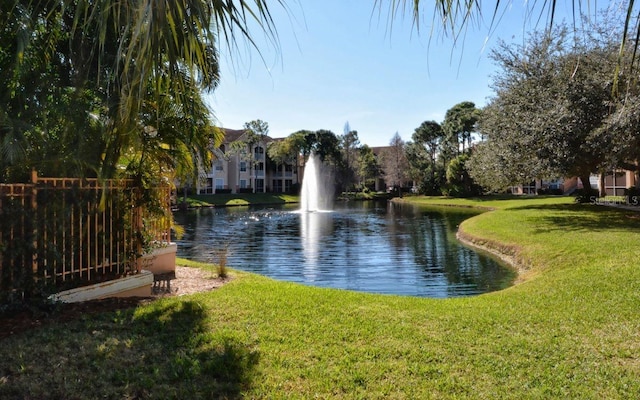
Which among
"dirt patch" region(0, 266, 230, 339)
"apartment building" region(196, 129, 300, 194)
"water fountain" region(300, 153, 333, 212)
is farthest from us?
"apartment building" region(196, 129, 300, 194)

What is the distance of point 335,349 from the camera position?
452cm

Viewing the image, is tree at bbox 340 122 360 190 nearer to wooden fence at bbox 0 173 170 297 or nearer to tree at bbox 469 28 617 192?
tree at bbox 469 28 617 192

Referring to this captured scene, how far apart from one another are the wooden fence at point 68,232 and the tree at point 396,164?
56.6 m

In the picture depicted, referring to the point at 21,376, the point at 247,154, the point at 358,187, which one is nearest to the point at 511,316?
the point at 21,376

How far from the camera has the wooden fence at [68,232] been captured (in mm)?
5277

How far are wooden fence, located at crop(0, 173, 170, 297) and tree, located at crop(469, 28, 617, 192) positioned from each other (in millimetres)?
14978

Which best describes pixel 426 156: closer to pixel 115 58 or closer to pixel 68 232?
pixel 68 232

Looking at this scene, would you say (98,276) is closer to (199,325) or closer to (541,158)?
(199,325)

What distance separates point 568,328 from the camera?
554 centimetres

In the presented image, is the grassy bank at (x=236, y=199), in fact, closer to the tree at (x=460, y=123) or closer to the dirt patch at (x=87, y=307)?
the tree at (x=460, y=123)

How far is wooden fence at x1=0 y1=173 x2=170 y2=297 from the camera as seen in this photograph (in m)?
5.28

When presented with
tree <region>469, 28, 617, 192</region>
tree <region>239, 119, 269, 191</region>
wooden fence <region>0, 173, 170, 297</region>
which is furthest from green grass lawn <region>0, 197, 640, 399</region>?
tree <region>239, 119, 269, 191</region>

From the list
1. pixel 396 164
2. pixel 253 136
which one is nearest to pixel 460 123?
pixel 396 164

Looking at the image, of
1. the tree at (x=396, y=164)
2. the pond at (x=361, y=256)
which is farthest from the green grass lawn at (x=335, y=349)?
the tree at (x=396, y=164)
